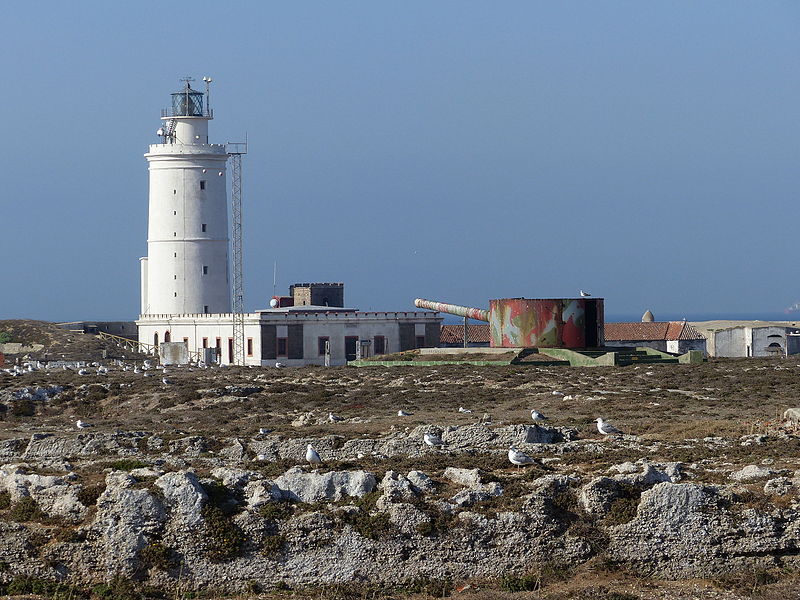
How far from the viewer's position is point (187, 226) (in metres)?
76.8

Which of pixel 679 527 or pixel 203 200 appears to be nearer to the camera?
pixel 679 527

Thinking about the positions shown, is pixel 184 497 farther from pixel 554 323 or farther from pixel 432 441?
pixel 554 323

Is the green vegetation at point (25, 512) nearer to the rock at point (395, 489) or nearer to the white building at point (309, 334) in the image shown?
the rock at point (395, 489)

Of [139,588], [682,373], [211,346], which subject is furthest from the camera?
[211,346]

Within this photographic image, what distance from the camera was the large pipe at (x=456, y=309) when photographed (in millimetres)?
67500

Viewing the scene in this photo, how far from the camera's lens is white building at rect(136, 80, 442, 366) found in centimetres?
7206

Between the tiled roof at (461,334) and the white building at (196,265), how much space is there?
8321 mm

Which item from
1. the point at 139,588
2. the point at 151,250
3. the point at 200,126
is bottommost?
the point at 139,588

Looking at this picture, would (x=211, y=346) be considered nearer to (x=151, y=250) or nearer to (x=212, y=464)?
(x=151, y=250)

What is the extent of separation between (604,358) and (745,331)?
29.1m

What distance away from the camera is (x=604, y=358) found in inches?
2178

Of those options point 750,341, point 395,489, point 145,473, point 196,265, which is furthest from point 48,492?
point 750,341

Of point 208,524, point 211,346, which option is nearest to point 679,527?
point 208,524

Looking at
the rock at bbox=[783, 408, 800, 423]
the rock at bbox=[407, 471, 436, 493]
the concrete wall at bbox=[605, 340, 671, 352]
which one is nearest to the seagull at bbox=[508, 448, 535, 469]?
the rock at bbox=[407, 471, 436, 493]
